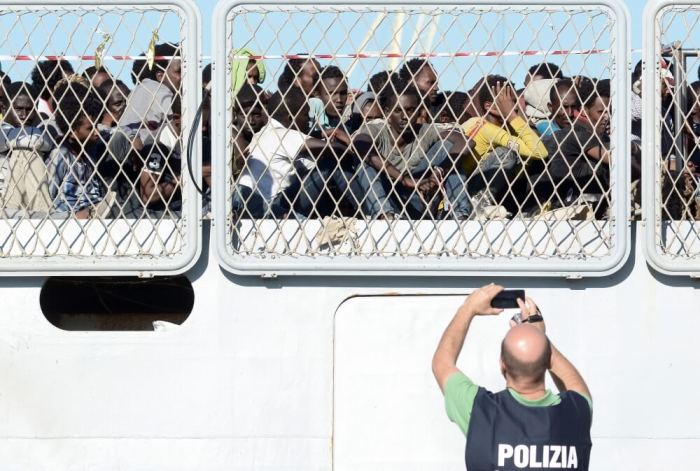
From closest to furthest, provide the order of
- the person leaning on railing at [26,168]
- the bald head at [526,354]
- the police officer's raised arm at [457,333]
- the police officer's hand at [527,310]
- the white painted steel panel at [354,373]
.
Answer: the bald head at [526,354]
the police officer's raised arm at [457,333]
the police officer's hand at [527,310]
the white painted steel panel at [354,373]
the person leaning on railing at [26,168]

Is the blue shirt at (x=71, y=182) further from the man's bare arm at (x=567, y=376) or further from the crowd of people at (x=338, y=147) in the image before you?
the man's bare arm at (x=567, y=376)

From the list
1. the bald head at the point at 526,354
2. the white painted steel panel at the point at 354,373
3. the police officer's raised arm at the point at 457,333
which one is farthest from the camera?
the white painted steel panel at the point at 354,373

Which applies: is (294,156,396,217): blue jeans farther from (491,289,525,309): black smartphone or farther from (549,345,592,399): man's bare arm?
(549,345,592,399): man's bare arm

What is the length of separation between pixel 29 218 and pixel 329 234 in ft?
3.81

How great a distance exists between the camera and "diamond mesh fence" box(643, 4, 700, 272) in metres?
4.71

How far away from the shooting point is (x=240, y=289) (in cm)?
482

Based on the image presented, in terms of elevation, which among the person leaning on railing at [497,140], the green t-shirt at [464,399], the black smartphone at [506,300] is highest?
the person leaning on railing at [497,140]

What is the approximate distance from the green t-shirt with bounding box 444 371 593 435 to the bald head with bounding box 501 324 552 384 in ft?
0.21

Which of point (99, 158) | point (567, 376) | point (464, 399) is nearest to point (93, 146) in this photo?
point (99, 158)

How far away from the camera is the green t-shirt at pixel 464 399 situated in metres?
3.72

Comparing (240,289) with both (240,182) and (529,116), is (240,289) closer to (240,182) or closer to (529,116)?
(240,182)

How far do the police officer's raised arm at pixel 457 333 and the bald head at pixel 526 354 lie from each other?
0.65ft

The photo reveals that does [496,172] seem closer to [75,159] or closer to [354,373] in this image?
[354,373]

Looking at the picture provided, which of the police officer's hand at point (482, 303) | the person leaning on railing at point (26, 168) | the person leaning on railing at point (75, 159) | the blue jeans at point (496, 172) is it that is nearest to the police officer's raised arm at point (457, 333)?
the police officer's hand at point (482, 303)
